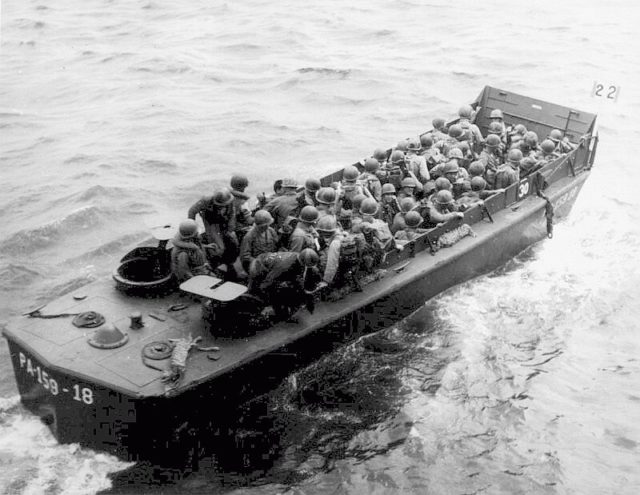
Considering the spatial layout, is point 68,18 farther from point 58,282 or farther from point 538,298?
point 538,298

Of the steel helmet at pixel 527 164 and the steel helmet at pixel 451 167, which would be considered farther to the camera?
the steel helmet at pixel 527 164

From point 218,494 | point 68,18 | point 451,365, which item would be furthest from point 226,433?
point 68,18

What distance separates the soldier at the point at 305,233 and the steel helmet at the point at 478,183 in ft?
11.6

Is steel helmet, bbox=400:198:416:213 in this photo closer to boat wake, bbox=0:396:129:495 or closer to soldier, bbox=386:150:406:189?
soldier, bbox=386:150:406:189

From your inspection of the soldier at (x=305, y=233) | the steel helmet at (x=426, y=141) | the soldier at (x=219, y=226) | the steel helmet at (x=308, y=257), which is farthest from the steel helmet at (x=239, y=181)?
the steel helmet at (x=426, y=141)

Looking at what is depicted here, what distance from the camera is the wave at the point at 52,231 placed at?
39.3 ft

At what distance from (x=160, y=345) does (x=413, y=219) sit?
380cm

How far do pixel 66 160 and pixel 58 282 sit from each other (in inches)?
220

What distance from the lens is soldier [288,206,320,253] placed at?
801 centimetres

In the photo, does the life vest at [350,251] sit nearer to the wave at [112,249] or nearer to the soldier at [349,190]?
the soldier at [349,190]

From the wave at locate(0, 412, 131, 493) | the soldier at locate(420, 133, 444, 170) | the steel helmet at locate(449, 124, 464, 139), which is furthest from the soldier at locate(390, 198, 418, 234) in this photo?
the wave at locate(0, 412, 131, 493)

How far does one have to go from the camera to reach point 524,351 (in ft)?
31.7

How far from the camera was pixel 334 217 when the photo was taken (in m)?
8.55

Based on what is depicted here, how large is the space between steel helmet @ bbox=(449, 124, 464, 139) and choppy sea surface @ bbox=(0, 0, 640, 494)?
229cm
